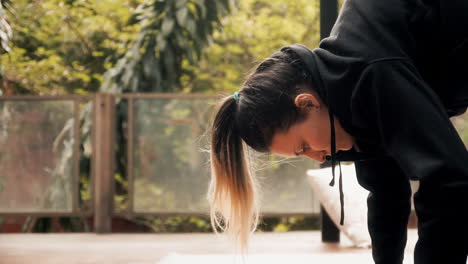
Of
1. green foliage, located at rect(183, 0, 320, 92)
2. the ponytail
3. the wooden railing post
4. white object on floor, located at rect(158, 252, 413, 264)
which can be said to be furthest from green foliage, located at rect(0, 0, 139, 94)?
the ponytail

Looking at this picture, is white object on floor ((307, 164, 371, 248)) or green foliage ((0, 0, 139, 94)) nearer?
white object on floor ((307, 164, 371, 248))

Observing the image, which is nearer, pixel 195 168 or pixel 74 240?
pixel 74 240

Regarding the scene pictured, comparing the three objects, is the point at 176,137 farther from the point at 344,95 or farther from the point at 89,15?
the point at 89,15

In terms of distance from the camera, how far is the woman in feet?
3.51

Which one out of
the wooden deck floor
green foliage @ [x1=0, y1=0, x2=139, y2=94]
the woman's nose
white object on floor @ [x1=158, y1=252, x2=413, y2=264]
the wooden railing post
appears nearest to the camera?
the woman's nose

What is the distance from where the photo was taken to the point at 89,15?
8.53m

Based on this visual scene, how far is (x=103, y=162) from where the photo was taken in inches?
145

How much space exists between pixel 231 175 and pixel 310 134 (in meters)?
0.28

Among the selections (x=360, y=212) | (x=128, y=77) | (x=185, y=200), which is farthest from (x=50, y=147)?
(x=360, y=212)

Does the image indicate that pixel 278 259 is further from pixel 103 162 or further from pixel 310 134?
pixel 103 162

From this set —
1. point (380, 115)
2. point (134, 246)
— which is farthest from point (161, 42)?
point (380, 115)

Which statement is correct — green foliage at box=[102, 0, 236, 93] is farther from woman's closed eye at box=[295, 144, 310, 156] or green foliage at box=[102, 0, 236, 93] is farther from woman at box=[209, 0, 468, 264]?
woman's closed eye at box=[295, 144, 310, 156]

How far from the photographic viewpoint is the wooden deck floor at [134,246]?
8.69 ft

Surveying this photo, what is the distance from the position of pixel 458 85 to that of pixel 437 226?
0.34 m
